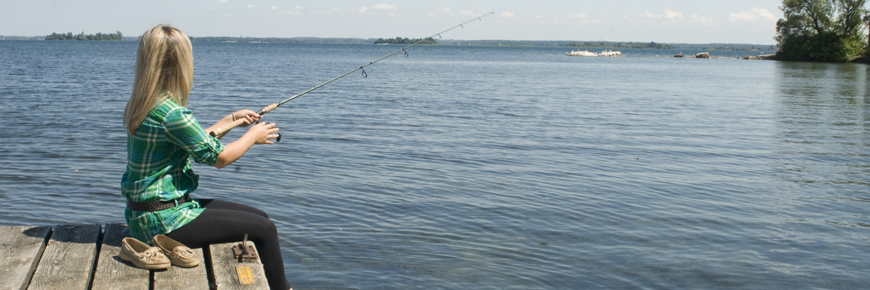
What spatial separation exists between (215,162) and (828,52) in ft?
260

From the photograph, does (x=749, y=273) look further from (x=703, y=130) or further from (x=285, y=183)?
(x=703, y=130)

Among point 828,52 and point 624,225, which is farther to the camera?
point 828,52

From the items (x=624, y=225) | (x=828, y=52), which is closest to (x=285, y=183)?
(x=624, y=225)

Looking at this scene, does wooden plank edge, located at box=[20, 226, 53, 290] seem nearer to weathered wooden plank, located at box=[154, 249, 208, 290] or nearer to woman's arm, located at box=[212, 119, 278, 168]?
weathered wooden plank, located at box=[154, 249, 208, 290]

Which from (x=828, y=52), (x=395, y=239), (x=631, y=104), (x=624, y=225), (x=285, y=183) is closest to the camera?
(x=395, y=239)

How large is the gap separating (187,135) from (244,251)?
631 mm

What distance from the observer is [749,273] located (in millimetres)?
5621

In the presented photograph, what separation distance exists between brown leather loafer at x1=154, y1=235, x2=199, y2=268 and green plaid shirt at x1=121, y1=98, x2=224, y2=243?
0.41 ft

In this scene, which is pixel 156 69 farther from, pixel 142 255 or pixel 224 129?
pixel 142 255

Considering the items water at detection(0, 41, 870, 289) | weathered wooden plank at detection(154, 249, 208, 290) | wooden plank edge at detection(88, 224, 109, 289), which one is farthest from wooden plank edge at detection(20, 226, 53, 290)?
water at detection(0, 41, 870, 289)

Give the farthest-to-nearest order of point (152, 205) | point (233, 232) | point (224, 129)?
point (224, 129), point (233, 232), point (152, 205)

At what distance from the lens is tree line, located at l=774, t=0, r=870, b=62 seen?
69.1 m

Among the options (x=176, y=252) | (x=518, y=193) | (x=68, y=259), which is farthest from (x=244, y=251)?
(x=518, y=193)

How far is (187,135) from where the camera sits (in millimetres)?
3137
